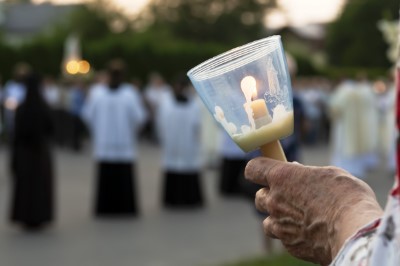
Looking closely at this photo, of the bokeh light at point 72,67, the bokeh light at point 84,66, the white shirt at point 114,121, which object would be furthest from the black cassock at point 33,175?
the bokeh light at point 84,66

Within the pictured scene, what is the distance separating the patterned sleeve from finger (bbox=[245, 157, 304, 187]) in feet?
0.90

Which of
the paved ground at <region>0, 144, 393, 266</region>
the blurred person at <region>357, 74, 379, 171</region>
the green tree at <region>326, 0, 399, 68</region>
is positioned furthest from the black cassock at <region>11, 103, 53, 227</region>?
the green tree at <region>326, 0, 399, 68</region>

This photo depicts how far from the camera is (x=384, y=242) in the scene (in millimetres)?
1167

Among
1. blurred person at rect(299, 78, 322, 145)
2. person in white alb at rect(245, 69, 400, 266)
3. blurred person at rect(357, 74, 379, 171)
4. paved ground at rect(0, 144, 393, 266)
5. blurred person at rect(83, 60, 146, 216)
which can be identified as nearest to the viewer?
person in white alb at rect(245, 69, 400, 266)

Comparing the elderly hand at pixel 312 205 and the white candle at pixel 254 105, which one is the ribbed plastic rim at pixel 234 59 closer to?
the white candle at pixel 254 105

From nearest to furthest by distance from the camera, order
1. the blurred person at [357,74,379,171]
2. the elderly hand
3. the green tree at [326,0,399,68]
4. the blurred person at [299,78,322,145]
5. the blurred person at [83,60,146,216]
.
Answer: the elderly hand → the blurred person at [83,60,146,216] → the blurred person at [357,74,379,171] → the blurred person at [299,78,322,145] → the green tree at [326,0,399,68]

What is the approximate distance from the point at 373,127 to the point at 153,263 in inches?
338

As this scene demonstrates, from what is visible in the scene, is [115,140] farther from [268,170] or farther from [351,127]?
[268,170]

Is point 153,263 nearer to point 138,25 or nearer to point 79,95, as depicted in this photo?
Answer: point 79,95

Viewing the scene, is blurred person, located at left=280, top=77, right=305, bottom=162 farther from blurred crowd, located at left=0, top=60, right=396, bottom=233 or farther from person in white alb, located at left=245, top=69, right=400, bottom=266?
person in white alb, located at left=245, top=69, right=400, bottom=266

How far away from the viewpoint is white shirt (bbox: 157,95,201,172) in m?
10.9

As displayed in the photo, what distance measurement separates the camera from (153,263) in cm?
743

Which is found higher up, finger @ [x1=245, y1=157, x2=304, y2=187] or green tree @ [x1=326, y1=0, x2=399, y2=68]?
green tree @ [x1=326, y1=0, x2=399, y2=68]

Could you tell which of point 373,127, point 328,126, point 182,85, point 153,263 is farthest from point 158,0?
point 153,263
